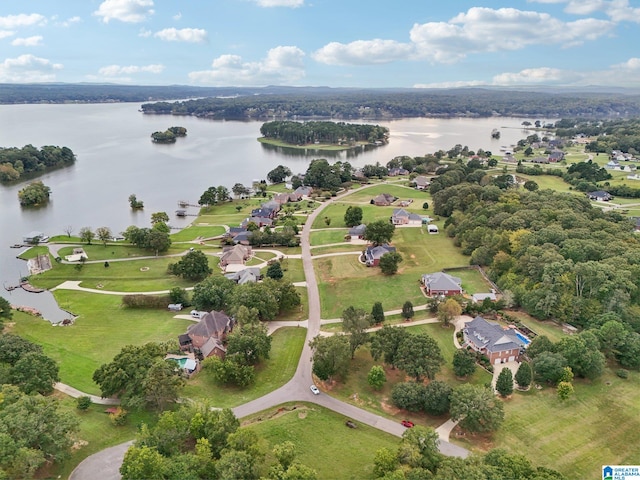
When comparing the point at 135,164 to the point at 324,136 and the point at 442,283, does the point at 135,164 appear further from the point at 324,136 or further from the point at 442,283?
the point at 442,283

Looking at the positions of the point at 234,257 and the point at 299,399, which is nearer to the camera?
the point at 299,399

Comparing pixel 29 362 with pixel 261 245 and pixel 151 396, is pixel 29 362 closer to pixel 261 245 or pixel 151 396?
pixel 151 396

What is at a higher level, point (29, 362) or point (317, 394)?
point (29, 362)

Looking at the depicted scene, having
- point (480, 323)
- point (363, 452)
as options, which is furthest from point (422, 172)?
point (363, 452)

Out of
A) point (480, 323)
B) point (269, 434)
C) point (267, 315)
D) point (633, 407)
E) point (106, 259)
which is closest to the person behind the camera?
point (269, 434)

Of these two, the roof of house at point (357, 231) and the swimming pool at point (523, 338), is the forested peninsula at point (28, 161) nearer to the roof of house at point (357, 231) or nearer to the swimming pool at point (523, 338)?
the roof of house at point (357, 231)

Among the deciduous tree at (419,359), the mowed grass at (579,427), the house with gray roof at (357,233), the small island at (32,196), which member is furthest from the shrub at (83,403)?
the small island at (32,196)

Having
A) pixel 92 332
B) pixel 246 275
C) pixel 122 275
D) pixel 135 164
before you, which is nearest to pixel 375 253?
pixel 246 275
